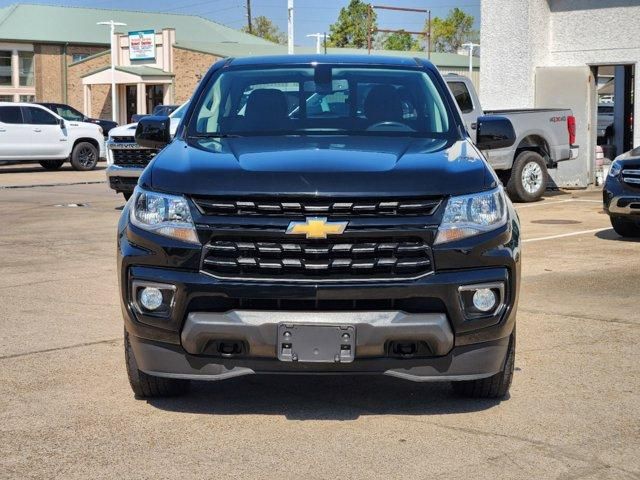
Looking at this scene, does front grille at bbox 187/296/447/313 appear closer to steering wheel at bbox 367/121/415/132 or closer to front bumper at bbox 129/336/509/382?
front bumper at bbox 129/336/509/382

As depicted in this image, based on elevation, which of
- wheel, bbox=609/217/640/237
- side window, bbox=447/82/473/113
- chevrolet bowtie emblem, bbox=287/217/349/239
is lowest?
wheel, bbox=609/217/640/237

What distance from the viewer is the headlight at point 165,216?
5219 mm

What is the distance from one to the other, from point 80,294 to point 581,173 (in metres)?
14.0

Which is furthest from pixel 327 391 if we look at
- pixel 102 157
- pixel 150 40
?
pixel 150 40

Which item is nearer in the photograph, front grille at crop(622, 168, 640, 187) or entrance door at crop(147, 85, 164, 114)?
front grille at crop(622, 168, 640, 187)

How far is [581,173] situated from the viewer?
2136 cm

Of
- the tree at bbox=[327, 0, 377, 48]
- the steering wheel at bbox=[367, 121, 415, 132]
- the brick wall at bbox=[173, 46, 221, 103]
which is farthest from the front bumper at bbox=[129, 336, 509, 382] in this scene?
the tree at bbox=[327, 0, 377, 48]

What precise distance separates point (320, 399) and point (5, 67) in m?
65.2

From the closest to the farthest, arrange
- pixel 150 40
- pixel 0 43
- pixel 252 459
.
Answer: pixel 252 459, pixel 150 40, pixel 0 43

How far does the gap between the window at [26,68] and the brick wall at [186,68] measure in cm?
1261

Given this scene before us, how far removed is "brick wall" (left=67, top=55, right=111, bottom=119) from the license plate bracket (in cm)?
6117

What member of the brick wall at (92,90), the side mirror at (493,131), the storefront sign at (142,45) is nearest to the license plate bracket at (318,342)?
the side mirror at (493,131)

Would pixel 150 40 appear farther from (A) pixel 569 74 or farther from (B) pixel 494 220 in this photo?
(B) pixel 494 220

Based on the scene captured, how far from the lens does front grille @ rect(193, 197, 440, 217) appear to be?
514cm
